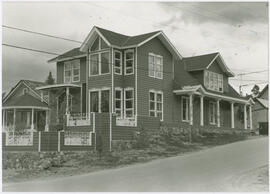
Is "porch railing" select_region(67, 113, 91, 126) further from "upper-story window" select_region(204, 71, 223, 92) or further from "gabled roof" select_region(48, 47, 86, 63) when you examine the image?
"upper-story window" select_region(204, 71, 223, 92)

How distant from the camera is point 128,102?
32.0 m

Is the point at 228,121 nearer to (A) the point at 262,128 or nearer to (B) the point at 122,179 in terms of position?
(A) the point at 262,128

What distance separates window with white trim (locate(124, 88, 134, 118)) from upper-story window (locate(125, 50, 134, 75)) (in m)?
1.22

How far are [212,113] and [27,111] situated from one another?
15.2 metres

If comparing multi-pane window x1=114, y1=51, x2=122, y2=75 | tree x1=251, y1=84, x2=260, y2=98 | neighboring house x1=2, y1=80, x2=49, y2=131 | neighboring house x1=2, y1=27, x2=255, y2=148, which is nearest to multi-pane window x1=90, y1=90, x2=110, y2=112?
neighboring house x1=2, y1=27, x2=255, y2=148

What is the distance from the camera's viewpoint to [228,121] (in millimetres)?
42438

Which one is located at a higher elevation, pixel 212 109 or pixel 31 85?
pixel 31 85

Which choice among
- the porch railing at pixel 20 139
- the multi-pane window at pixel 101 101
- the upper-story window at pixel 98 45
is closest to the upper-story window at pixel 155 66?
the upper-story window at pixel 98 45

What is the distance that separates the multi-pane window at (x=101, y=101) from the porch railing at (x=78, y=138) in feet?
18.2

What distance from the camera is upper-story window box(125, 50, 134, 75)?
31844 millimetres

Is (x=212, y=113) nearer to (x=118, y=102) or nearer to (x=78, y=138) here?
(x=118, y=102)

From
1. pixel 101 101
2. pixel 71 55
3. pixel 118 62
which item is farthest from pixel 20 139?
pixel 71 55

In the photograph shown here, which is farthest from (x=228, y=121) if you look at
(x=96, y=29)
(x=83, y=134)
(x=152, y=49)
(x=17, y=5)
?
(x=17, y=5)

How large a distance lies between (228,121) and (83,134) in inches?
775
